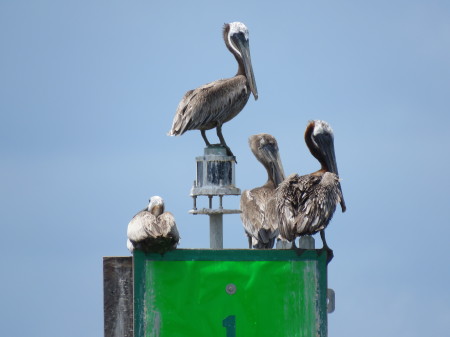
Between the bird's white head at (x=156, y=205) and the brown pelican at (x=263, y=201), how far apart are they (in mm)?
1170

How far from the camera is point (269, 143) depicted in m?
12.9

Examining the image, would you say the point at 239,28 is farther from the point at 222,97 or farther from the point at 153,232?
the point at 153,232

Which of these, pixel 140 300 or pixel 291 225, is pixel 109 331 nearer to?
pixel 140 300

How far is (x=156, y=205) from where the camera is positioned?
10.5m

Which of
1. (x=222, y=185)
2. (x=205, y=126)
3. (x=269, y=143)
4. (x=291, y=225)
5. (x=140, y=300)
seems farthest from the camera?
(x=269, y=143)

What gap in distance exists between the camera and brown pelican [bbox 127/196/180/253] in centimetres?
776

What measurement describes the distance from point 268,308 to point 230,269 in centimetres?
34

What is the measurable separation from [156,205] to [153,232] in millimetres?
2638

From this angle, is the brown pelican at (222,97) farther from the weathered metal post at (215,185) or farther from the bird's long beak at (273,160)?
the weathered metal post at (215,185)

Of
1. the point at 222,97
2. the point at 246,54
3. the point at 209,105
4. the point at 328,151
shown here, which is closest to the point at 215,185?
the point at 328,151

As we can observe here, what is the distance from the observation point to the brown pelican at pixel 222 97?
11.4m

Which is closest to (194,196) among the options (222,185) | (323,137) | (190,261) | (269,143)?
(222,185)

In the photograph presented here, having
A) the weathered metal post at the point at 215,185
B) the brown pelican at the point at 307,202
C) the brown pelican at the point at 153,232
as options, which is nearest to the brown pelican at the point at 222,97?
the weathered metal post at the point at 215,185

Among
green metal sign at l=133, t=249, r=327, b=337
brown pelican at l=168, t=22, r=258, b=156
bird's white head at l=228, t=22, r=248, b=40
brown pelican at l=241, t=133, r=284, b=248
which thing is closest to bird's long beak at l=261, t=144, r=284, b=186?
brown pelican at l=241, t=133, r=284, b=248
